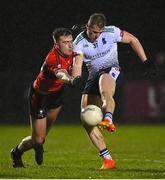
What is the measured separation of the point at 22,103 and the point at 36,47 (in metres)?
2.65

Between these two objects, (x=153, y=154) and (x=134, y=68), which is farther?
(x=134, y=68)

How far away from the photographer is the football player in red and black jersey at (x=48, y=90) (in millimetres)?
9359

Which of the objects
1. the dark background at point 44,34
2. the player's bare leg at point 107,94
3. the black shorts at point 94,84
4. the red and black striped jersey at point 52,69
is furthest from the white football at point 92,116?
the dark background at point 44,34

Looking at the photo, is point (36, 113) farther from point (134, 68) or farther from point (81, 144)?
point (134, 68)

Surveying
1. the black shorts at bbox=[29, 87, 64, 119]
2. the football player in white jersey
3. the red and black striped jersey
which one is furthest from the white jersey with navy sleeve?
the black shorts at bbox=[29, 87, 64, 119]

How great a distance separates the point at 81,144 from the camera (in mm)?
15648

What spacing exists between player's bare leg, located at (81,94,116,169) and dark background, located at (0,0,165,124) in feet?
37.9

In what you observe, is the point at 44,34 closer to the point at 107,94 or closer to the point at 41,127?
the point at 41,127

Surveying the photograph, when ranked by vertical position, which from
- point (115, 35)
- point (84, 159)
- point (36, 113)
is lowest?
point (84, 159)

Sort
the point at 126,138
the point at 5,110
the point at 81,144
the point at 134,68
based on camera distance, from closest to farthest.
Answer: the point at 81,144 < the point at 126,138 < the point at 5,110 < the point at 134,68

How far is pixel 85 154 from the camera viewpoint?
12.7 metres

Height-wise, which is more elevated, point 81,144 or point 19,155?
point 19,155

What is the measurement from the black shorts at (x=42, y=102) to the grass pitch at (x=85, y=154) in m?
0.73

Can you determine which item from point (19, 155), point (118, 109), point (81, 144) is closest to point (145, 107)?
point (118, 109)
